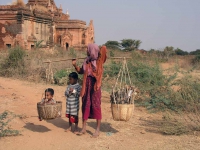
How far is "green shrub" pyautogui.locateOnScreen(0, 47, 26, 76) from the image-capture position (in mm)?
13938

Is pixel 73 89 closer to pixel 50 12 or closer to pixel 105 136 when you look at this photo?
pixel 105 136

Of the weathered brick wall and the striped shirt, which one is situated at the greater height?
the weathered brick wall

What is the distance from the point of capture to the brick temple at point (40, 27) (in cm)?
2227

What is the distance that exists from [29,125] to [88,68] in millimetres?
1829

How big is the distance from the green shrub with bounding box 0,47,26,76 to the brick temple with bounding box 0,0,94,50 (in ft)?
25.9

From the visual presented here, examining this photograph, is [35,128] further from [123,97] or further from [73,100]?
[123,97]

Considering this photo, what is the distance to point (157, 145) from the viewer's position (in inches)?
191

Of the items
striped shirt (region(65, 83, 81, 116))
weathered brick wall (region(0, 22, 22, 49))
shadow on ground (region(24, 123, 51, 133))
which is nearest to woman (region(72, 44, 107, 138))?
striped shirt (region(65, 83, 81, 116))

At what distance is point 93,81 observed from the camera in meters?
5.32

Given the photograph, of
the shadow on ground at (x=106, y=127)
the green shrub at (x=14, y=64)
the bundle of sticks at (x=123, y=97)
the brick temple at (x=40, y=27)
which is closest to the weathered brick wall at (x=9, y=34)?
the brick temple at (x=40, y=27)

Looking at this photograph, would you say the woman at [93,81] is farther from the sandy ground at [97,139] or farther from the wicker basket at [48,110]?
the wicker basket at [48,110]

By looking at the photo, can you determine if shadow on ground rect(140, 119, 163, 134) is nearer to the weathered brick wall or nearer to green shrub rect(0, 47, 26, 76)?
green shrub rect(0, 47, 26, 76)

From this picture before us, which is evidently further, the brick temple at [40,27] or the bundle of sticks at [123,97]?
the brick temple at [40,27]

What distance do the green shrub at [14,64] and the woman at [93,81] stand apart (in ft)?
30.0
